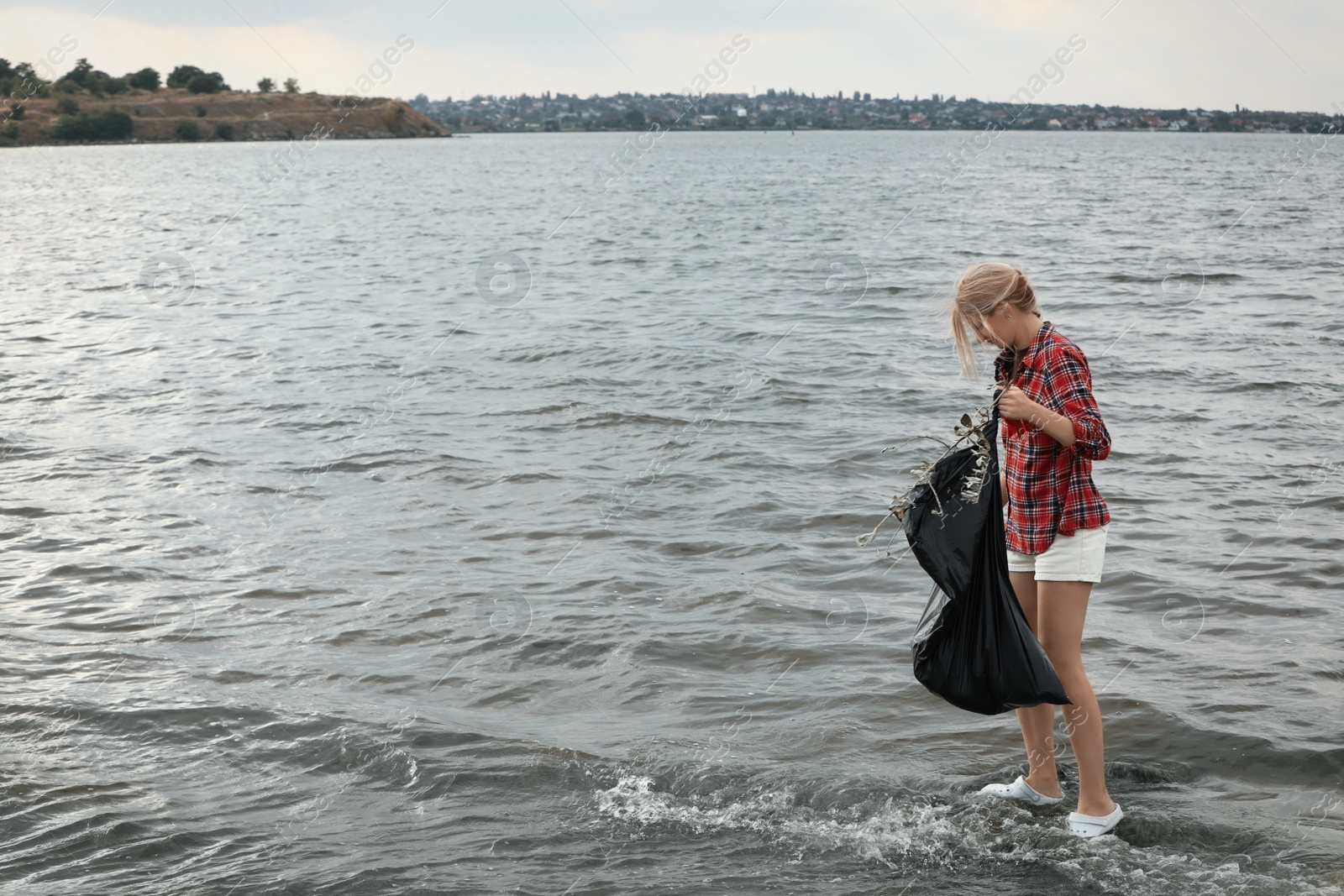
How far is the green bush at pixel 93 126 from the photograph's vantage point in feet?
340

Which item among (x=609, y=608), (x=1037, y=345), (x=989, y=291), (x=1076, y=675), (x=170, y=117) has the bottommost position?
(x=609, y=608)

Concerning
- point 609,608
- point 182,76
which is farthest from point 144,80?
point 609,608

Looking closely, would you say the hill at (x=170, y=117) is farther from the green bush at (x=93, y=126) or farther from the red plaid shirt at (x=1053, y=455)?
the red plaid shirt at (x=1053, y=455)

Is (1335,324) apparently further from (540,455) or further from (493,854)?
(493,854)

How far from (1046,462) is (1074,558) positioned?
0.34 meters

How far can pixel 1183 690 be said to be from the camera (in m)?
5.43

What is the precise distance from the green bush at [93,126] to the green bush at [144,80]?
23.7 feet

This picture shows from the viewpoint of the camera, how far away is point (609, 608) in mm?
6727

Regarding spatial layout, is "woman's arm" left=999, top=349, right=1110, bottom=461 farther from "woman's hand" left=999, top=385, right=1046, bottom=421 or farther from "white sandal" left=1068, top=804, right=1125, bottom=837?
"white sandal" left=1068, top=804, right=1125, bottom=837

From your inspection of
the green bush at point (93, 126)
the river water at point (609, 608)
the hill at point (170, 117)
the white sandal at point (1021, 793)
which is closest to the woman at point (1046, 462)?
the white sandal at point (1021, 793)

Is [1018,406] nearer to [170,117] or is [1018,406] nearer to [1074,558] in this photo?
[1074,558]

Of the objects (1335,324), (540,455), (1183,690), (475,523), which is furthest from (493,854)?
(1335,324)

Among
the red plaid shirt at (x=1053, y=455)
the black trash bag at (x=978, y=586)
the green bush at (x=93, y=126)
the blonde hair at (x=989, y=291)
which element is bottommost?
the black trash bag at (x=978, y=586)

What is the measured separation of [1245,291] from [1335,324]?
11.9 feet
